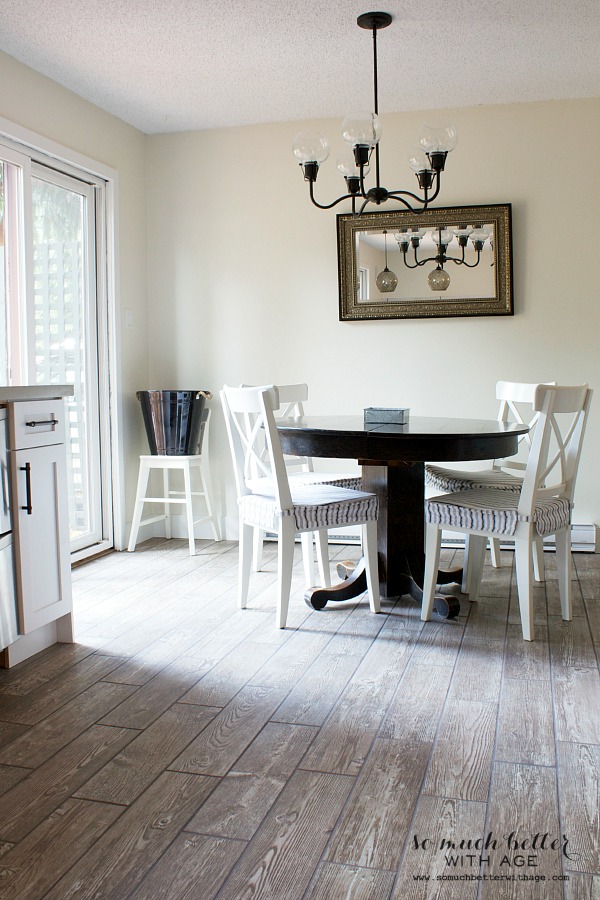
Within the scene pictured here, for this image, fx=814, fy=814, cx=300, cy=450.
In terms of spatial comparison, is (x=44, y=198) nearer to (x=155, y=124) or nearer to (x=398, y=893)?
(x=155, y=124)

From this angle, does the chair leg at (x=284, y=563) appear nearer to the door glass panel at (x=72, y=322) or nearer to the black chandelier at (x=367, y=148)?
the black chandelier at (x=367, y=148)

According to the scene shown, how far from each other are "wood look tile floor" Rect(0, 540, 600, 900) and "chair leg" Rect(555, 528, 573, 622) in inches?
2.8

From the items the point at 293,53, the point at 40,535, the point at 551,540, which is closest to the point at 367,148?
the point at 293,53

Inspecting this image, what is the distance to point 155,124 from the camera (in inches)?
182

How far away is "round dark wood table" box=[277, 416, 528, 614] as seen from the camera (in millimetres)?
2902

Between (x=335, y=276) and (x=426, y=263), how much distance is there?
524mm

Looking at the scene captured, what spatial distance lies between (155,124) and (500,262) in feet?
6.88

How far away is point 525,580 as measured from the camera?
9.49 ft

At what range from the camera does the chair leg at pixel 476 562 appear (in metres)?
3.33

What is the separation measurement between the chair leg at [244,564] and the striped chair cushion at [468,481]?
889 millimetres

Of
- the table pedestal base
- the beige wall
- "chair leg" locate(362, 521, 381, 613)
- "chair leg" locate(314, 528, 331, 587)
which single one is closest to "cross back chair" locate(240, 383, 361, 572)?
"chair leg" locate(314, 528, 331, 587)

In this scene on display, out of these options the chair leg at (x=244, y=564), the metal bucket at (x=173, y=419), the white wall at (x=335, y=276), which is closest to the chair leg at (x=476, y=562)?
the chair leg at (x=244, y=564)

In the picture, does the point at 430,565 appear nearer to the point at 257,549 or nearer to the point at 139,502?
the point at 257,549

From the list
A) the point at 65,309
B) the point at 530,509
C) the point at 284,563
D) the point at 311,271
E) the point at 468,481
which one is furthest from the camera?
the point at 311,271
